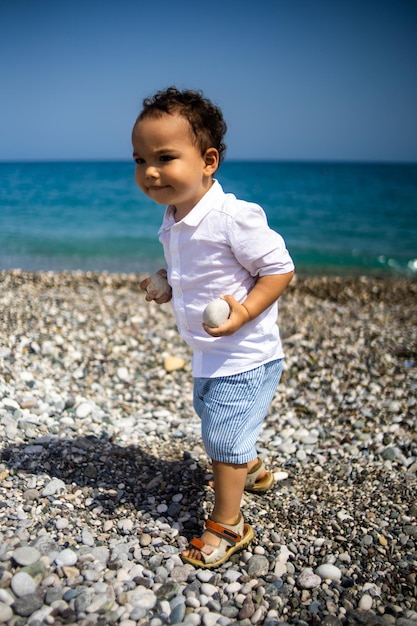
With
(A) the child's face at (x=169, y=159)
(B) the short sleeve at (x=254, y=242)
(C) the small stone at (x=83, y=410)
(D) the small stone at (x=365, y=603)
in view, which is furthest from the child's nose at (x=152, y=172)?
(C) the small stone at (x=83, y=410)

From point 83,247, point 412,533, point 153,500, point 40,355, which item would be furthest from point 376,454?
point 83,247

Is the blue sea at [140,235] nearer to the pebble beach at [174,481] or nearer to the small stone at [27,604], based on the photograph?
the pebble beach at [174,481]

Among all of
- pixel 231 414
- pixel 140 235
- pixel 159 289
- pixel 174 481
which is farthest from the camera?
pixel 140 235

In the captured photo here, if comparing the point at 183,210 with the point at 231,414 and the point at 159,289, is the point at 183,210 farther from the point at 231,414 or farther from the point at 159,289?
the point at 231,414

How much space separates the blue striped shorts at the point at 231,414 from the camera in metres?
2.81

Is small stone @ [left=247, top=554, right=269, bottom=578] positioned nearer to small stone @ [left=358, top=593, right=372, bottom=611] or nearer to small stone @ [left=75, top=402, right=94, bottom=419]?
small stone @ [left=358, top=593, right=372, bottom=611]

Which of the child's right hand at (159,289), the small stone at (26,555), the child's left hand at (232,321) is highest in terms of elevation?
the child's left hand at (232,321)

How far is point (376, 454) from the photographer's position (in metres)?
4.20

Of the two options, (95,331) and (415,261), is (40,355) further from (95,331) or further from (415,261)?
(415,261)

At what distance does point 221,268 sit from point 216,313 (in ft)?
0.98

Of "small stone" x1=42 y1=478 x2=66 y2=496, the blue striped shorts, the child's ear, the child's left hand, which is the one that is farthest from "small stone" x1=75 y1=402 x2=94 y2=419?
the child's ear

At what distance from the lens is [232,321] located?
256cm

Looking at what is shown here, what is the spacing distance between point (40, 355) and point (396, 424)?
335cm

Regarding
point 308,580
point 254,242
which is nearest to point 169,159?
point 254,242
